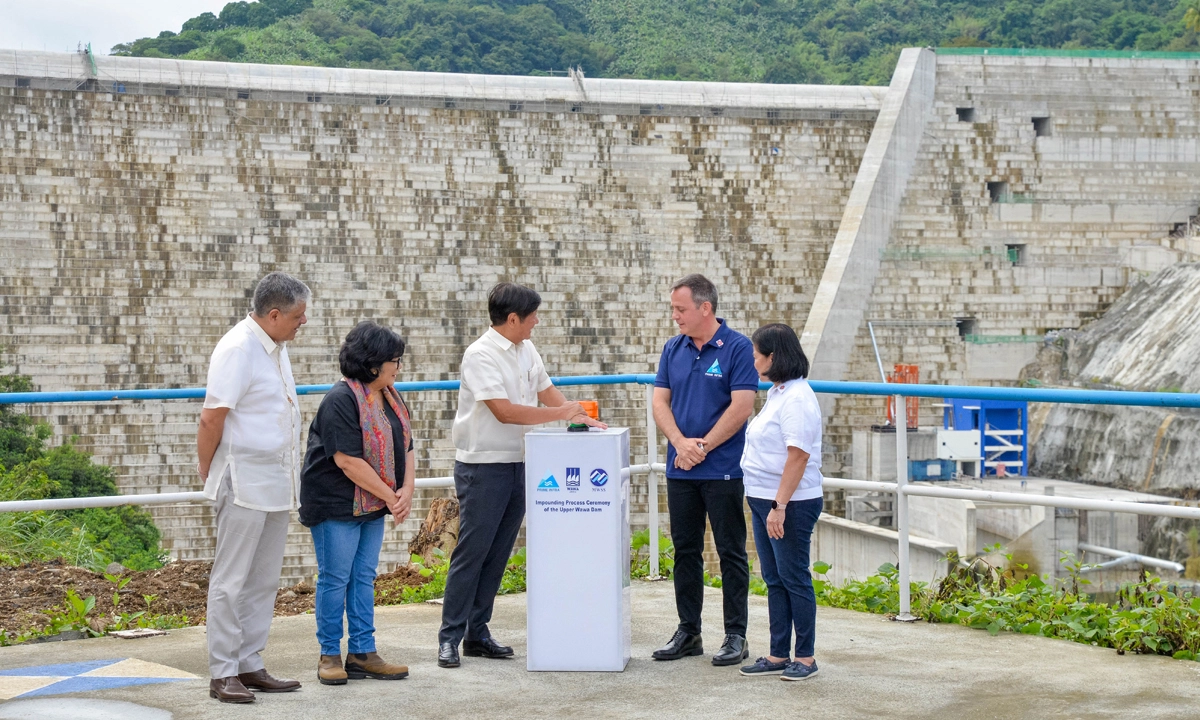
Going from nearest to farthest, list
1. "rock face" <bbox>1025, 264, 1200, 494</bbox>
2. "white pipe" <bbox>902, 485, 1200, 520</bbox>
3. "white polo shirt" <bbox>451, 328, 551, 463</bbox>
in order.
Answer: "white pipe" <bbox>902, 485, 1200, 520</bbox>
"white polo shirt" <bbox>451, 328, 551, 463</bbox>
"rock face" <bbox>1025, 264, 1200, 494</bbox>

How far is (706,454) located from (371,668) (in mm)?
1543

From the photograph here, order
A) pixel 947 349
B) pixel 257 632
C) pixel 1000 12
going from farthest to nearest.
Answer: pixel 1000 12, pixel 947 349, pixel 257 632

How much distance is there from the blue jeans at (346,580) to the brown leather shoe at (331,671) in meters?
0.03

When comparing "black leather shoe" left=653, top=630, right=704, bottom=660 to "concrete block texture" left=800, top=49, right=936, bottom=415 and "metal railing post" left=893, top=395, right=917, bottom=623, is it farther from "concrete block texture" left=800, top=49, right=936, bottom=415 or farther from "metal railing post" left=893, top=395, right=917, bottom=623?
"concrete block texture" left=800, top=49, right=936, bottom=415

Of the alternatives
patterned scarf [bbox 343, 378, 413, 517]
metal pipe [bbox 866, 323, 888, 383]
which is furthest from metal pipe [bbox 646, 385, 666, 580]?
metal pipe [bbox 866, 323, 888, 383]

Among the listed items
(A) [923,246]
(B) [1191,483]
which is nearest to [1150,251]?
(A) [923,246]

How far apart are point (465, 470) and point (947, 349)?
18.4 m

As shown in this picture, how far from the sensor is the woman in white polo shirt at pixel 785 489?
4.15 m

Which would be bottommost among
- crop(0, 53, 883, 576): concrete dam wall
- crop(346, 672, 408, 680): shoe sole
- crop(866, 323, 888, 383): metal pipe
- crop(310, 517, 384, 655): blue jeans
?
crop(346, 672, 408, 680): shoe sole

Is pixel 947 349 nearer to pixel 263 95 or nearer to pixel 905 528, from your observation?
pixel 263 95

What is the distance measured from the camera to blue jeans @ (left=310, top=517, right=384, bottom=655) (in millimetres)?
4203

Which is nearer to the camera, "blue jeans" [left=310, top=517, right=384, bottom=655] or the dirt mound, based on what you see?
"blue jeans" [left=310, top=517, right=384, bottom=655]

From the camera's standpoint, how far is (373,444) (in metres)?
4.26

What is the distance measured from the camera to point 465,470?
4.61 meters
